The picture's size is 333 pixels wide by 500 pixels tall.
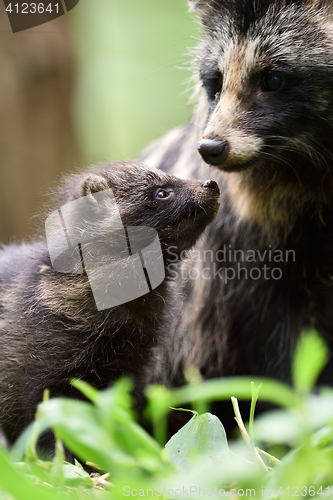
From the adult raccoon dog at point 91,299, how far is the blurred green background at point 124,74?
3.41m

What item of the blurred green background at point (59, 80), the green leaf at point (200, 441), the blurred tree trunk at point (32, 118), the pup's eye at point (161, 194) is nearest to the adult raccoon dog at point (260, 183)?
the pup's eye at point (161, 194)

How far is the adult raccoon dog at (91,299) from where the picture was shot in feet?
8.50

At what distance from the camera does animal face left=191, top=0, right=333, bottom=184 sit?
2.64 m

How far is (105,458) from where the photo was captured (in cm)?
116

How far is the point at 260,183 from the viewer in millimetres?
3133

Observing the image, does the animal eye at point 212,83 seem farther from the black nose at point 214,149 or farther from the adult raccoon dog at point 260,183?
the black nose at point 214,149

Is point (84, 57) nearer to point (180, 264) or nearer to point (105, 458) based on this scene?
point (180, 264)

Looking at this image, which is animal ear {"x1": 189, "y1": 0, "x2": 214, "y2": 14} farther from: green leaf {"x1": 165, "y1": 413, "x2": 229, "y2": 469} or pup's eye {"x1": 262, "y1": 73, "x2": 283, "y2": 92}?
green leaf {"x1": 165, "y1": 413, "x2": 229, "y2": 469}
